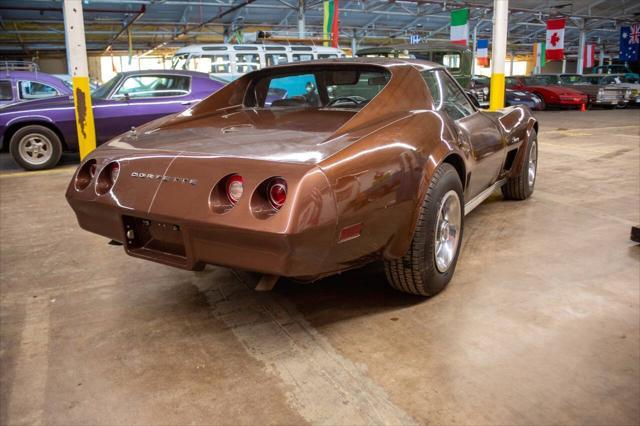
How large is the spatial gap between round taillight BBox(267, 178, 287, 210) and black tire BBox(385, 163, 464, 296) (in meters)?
0.80

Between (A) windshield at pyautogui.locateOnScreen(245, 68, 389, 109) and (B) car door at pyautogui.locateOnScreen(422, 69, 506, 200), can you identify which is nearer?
(A) windshield at pyautogui.locateOnScreen(245, 68, 389, 109)

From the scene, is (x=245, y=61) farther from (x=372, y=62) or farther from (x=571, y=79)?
(x=571, y=79)

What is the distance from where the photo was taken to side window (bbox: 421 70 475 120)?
3.17m

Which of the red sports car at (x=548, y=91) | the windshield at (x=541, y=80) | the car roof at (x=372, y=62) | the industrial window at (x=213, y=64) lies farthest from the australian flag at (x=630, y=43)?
the car roof at (x=372, y=62)

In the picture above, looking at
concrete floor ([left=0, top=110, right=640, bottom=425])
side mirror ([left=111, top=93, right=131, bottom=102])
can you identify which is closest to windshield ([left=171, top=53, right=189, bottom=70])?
side mirror ([left=111, top=93, right=131, bottom=102])

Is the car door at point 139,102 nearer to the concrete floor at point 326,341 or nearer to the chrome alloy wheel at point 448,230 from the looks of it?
the concrete floor at point 326,341

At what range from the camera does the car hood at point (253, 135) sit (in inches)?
85.7

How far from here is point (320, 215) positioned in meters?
1.96

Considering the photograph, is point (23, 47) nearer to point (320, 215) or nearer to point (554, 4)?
point (554, 4)

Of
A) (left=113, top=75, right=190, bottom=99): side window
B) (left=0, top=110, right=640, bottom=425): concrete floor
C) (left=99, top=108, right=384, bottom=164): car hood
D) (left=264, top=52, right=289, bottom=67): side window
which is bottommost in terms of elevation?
(left=0, top=110, right=640, bottom=425): concrete floor

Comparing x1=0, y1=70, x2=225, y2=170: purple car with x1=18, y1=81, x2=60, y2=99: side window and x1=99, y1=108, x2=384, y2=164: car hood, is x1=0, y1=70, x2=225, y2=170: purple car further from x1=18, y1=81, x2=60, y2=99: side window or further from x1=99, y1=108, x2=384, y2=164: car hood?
x1=99, y1=108, x2=384, y2=164: car hood

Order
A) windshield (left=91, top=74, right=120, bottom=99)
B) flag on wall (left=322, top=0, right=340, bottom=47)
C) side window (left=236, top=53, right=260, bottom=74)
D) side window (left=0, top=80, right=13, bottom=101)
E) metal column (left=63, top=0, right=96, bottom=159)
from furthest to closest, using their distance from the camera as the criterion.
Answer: flag on wall (left=322, top=0, right=340, bottom=47), side window (left=236, top=53, right=260, bottom=74), side window (left=0, top=80, right=13, bottom=101), windshield (left=91, top=74, right=120, bottom=99), metal column (left=63, top=0, right=96, bottom=159)

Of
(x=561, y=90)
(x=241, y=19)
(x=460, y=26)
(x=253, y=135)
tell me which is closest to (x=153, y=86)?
(x=253, y=135)

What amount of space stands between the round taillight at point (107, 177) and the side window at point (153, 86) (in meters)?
5.26
